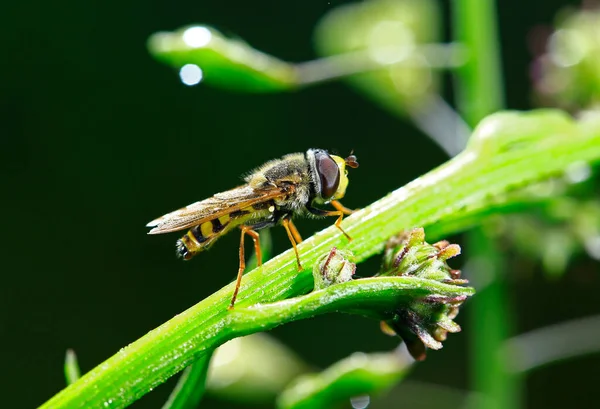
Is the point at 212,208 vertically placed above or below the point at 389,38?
below

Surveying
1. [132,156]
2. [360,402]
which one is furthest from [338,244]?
[132,156]

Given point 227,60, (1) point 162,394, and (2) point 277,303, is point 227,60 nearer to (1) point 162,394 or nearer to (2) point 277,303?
(2) point 277,303

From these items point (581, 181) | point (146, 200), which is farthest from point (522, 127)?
point (146, 200)

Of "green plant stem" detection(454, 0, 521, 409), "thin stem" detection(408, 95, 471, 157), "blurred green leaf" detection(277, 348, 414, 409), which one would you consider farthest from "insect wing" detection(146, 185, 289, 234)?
"thin stem" detection(408, 95, 471, 157)

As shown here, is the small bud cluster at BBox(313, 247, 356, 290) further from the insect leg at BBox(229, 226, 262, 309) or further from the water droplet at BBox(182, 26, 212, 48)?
the water droplet at BBox(182, 26, 212, 48)

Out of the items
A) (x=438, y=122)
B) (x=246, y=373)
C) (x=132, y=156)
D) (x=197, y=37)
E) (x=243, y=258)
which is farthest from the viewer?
(x=132, y=156)

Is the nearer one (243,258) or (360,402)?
(243,258)

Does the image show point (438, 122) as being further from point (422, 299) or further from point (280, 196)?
point (422, 299)
